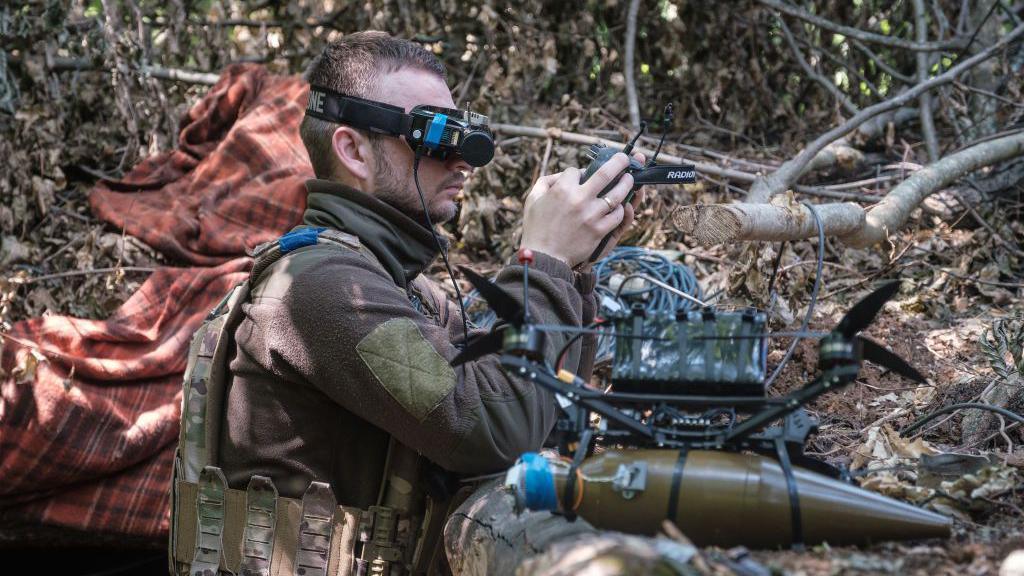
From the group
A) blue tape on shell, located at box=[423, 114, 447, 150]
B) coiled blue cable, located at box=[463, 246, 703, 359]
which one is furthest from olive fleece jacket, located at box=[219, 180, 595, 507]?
coiled blue cable, located at box=[463, 246, 703, 359]

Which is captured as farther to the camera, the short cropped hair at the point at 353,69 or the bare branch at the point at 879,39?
the bare branch at the point at 879,39

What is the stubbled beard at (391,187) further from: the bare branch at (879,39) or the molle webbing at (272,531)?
the bare branch at (879,39)

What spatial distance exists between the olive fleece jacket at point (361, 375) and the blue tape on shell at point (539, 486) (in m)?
0.58

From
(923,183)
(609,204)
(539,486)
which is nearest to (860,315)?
(539,486)

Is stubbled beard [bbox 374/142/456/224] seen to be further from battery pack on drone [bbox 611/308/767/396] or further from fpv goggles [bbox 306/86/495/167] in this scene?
battery pack on drone [bbox 611/308/767/396]

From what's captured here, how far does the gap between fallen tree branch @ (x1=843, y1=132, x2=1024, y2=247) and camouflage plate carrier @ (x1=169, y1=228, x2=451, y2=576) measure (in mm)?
1706

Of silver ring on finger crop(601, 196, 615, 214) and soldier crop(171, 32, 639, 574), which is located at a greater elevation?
silver ring on finger crop(601, 196, 615, 214)

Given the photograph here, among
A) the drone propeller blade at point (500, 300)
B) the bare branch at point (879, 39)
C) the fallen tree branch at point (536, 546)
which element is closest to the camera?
the fallen tree branch at point (536, 546)

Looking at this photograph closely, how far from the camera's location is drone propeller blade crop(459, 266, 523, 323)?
65.3 inches

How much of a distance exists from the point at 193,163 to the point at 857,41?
3.97 m

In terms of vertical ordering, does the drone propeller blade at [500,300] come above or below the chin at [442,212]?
below

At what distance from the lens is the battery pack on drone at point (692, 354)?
5.54 feet

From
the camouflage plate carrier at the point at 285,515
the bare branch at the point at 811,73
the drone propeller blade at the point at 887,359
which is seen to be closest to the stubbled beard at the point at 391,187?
the camouflage plate carrier at the point at 285,515

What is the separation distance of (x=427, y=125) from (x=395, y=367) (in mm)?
764
